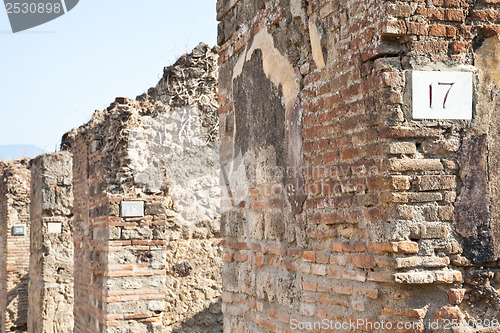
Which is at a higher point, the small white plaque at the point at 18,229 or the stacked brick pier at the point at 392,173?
the stacked brick pier at the point at 392,173

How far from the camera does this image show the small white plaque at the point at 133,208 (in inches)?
257

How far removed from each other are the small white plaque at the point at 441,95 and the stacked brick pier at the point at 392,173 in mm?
30

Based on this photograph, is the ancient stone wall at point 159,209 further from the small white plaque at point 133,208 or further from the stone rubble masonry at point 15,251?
the stone rubble masonry at point 15,251

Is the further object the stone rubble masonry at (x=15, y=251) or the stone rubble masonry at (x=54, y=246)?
the stone rubble masonry at (x=15, y=251)

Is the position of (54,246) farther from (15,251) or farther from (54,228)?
(15,251)

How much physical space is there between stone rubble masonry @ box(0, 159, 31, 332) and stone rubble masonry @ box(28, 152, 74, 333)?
3513 mm

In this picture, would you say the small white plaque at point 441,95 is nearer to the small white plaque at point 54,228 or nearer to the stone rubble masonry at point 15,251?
the small white plaque at point 54,228

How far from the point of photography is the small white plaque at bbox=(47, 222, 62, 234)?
10.7 m

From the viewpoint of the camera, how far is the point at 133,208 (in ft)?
21.5

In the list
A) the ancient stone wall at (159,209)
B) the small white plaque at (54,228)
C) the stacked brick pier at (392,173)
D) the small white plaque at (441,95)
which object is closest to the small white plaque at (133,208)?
the ancient stone wall at (159,209)

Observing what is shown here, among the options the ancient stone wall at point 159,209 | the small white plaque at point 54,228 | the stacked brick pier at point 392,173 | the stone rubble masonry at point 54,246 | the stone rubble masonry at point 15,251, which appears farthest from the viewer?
the stone rubble masonry at point 15,251

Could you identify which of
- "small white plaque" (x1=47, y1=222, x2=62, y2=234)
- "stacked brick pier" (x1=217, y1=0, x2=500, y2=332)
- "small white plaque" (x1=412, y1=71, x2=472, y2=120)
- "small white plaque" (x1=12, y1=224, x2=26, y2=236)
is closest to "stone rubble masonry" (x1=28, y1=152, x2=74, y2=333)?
"small white plaque" (x1=47, y1=222, x2=62, y2=234)

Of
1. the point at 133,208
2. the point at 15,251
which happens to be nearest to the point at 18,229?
the point at 15,251

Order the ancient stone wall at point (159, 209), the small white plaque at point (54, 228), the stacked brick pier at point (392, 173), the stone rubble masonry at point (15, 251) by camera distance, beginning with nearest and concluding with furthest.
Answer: the stacked brick pier at point (392, 173) → the ancient stone wall at point (159, 209) → the small white plaque at point (54, 228) → the stone rubble masonry at point (15, 251)
